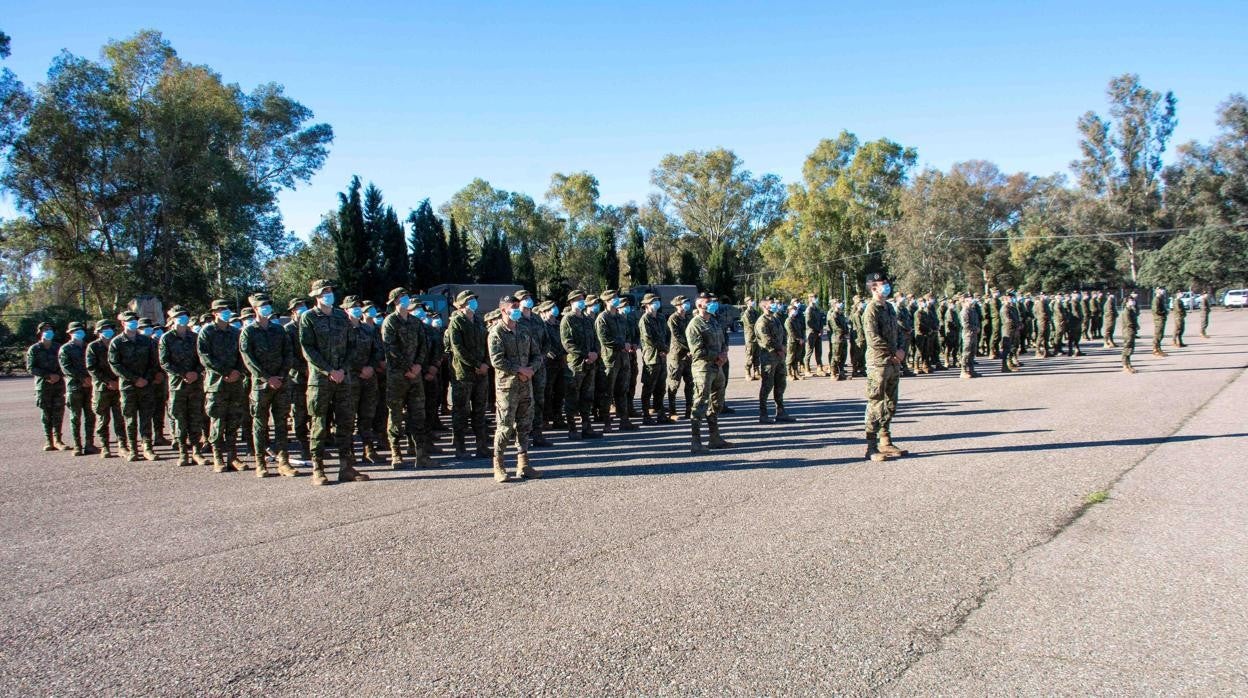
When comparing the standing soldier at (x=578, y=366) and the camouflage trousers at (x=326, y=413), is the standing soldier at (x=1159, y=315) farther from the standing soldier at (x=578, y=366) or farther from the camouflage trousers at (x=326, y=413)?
the camouflage trousers at (x=326, y=413)

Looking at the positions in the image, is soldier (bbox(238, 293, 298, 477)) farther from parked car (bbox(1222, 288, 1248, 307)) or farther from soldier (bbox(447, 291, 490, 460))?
parked car (bbox(1222, 288, 1248, 307))

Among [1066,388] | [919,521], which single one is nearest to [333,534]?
[919,521]

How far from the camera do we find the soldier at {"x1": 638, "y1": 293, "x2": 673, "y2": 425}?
12.5m

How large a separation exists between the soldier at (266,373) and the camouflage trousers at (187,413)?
Result: 169 centimetres

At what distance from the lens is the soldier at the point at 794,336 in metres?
17.9

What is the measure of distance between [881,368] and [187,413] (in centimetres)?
895

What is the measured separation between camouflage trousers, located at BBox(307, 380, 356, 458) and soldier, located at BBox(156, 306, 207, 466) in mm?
2713

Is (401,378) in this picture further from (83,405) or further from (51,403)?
(51,403)

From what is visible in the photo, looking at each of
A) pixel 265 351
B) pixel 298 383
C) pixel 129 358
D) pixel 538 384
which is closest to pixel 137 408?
pixel 129 358

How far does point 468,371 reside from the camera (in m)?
9.91

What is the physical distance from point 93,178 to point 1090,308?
45964 mm

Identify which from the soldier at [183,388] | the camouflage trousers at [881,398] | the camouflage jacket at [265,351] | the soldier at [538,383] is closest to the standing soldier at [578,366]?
the soldier at [538,383]

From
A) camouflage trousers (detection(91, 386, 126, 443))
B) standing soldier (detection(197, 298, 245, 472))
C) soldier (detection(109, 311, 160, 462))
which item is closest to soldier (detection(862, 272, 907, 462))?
standing soldier (detection(197, 298, 245, 472))

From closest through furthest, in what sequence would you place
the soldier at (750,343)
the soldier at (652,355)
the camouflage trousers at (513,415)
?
the camouflage trousers at (513,415), the soldier at (652,355), the soldier at (750,343)
